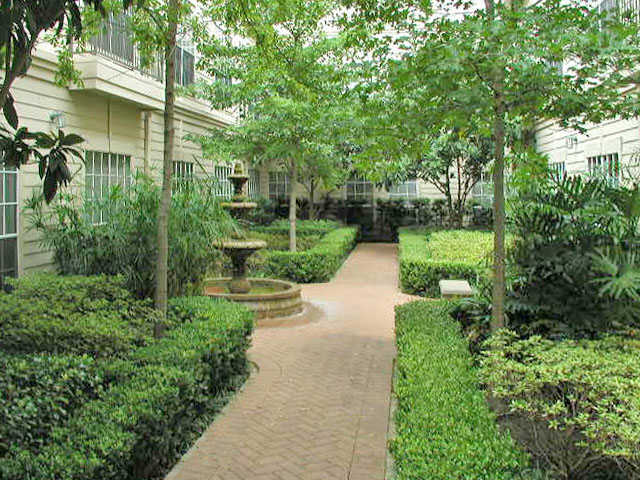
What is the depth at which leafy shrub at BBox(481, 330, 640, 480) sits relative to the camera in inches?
141

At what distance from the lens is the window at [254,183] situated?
25.4 m

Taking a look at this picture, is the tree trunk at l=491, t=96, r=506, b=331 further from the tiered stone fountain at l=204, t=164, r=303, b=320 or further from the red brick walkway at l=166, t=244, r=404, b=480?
the tiered stone fountain at l=204, t=164, r=303, b=320

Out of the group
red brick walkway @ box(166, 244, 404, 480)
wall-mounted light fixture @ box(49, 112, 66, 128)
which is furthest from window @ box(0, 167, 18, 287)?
red brick walkway @ box(166, 244, 404, 480)

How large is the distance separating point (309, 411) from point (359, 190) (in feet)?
74.6

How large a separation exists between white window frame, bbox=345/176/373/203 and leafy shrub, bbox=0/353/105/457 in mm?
23471

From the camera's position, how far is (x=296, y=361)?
7902 millimetres

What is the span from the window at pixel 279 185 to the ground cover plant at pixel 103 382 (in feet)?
69.3

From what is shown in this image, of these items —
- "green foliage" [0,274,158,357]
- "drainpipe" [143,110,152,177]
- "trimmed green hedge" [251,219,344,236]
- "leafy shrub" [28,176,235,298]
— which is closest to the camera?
"green foliage" [0,274,158,357]

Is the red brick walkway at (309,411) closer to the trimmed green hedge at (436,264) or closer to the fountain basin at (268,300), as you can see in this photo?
the fountain basin at (268,300)

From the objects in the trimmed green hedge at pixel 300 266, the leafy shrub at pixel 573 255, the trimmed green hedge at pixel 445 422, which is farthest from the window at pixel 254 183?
the trimmed green hedge at pixel 445 422

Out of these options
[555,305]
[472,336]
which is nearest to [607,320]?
[555,305]

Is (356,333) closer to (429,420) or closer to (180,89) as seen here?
(429,420)

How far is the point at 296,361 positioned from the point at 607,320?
3661 mm

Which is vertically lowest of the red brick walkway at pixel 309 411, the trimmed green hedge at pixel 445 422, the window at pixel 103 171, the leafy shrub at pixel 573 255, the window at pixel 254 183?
the red brick walkway at pixel 309 411
